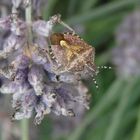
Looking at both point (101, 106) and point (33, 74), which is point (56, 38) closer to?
point (33, 74)

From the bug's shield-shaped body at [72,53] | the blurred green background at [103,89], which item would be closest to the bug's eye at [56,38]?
A: the bug's shield-shaped body at [72,53]

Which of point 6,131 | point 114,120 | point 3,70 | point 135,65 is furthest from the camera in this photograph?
point 135,65

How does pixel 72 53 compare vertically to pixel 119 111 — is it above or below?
below

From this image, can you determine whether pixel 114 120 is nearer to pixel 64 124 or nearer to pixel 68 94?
pixel 64 124

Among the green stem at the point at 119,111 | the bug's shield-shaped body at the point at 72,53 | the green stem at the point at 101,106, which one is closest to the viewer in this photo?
the bug's shield-shaped body at the point at 72,53

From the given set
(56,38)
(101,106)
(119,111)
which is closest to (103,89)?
(101,106)

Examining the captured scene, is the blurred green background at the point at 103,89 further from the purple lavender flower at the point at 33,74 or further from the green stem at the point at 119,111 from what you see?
the purple lavender flower at the point at 33,74

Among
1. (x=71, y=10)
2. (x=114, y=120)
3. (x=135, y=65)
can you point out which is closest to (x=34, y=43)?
(x=114, y=120)
